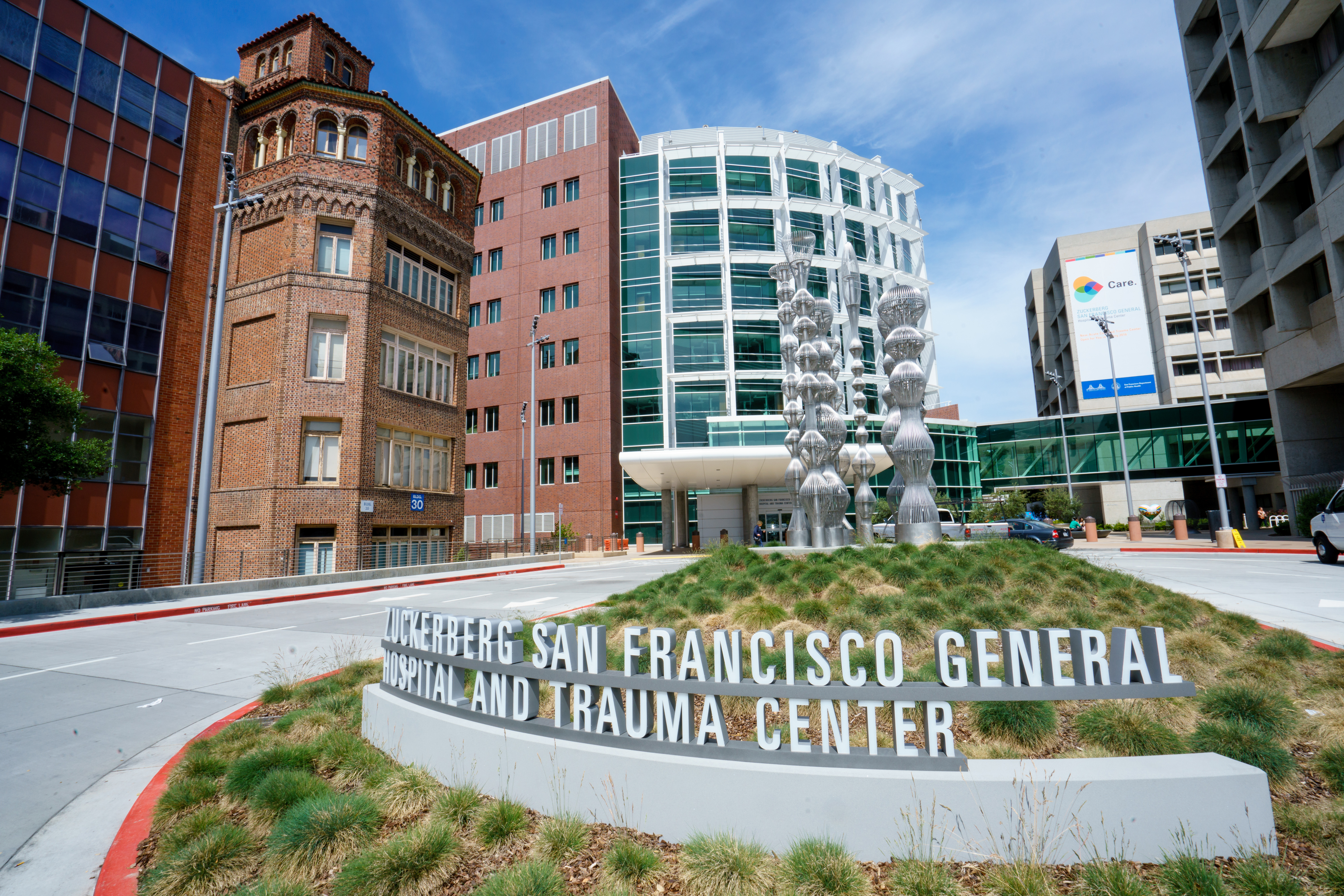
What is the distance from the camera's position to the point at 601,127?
164 feet

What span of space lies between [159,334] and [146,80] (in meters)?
11.3

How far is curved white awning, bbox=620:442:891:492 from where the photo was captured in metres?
34.4

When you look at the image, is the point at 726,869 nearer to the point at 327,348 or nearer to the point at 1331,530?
the point at 1331,530

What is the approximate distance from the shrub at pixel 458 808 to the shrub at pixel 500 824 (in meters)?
0.10

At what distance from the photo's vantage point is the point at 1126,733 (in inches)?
185

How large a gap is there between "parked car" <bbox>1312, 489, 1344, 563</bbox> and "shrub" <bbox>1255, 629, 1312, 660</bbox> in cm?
1334

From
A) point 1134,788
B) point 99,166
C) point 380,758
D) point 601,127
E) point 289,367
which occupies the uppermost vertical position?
point 601,127

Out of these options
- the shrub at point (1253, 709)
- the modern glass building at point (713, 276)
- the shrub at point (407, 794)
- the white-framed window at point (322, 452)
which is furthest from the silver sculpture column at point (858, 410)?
the modern glass building at point (713, 276)

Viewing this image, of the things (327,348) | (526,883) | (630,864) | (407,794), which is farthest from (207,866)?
(327,348)

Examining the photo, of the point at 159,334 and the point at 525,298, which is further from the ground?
the point at 525,298

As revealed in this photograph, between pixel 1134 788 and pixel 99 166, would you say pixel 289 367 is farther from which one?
pixel 1134 788

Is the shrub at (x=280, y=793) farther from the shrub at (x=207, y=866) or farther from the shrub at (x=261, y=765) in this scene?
the shrub at (x=207, y=866)

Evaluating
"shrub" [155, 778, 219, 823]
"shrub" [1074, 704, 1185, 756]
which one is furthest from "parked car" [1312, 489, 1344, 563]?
"shrub" [155, 778, 219, 823]

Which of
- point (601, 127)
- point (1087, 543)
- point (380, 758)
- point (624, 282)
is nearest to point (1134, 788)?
point (380, 758)
